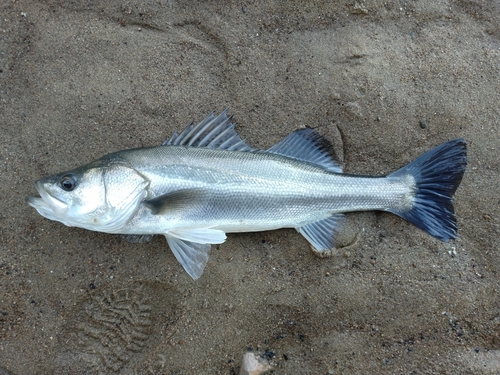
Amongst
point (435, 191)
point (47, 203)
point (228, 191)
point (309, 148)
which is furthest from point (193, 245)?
point (435, 191)

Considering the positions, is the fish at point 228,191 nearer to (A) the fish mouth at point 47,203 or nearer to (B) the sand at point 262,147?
(A) the fish mouth at point 47,203

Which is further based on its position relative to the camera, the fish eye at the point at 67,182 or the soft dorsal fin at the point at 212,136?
the soft dorsal fin at the point at 212,136

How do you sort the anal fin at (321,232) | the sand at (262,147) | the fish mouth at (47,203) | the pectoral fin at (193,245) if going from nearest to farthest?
the fish mouth at (47,203) → the pectoral fin at (193,245) → the sand at (262,147) → the anal fin at (321,232)

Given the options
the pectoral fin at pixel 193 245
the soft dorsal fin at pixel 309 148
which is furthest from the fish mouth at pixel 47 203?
the soft dorsal fin at pixel 309 148

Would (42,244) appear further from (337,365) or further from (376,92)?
(376,92)

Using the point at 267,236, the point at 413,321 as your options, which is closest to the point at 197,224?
the point at 267,236

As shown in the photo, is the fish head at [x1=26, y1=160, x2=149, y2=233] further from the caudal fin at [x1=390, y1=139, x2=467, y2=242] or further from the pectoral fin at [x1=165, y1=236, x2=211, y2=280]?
the caudal fin at [x1=390, y1=139, x2=467, y2=242]
